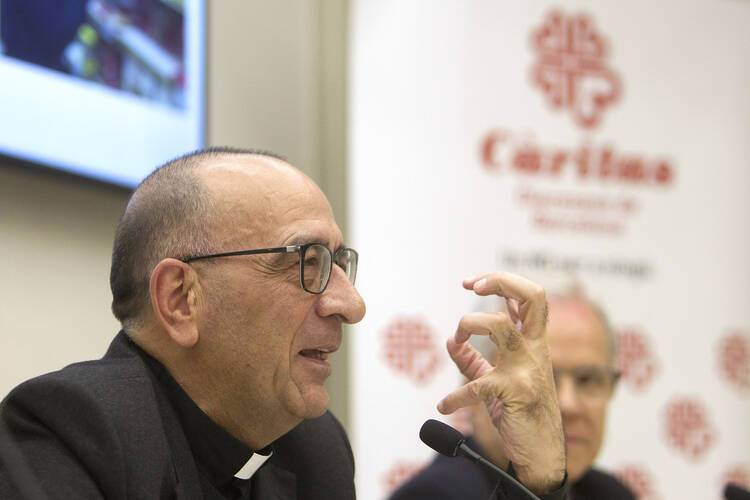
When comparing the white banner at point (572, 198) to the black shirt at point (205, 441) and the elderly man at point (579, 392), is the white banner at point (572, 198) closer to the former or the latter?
the elderly man at point (579, 392)

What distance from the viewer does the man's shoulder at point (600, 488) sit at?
274cm

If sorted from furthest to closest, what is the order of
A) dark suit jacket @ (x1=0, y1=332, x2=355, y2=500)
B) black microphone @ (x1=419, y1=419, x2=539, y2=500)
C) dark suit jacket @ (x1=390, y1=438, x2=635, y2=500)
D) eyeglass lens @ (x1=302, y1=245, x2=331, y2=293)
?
dark suit jacket @ (x1=390, y1=438, x2=635, y2=500) < eyeglass lens @ (x1=302, y1=245, x2=331, y2=293) < black microphone @ (x1=419, y1=419, x2=539, y2=500) < dark suit jacket @ (x1=0, y1=332, x2=355, y2=500)

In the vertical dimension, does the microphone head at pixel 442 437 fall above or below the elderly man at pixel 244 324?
below

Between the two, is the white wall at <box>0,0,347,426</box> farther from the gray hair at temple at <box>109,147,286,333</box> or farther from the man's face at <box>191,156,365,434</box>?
the man's face at <box>191,156,365,434</box>

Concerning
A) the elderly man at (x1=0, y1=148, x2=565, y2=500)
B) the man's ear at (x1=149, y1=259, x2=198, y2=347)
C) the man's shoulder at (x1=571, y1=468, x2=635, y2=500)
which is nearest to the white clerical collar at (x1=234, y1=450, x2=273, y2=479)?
the elderly man at (x1=0, y1=148, x2=565, y2=500)

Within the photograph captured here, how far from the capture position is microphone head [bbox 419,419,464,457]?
165 centimetres

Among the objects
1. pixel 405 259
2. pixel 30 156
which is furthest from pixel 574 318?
pixel 30 156

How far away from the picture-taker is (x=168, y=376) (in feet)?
A: 5.64

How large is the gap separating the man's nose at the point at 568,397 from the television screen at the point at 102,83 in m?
1.36

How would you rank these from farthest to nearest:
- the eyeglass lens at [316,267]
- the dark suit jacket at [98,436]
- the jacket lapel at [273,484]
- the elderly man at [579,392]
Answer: the elderly man at [579,392] → the jacket lapel at [273,484] → the eyeglass lens at [316,267] → the dark suit jacket at [98,436]

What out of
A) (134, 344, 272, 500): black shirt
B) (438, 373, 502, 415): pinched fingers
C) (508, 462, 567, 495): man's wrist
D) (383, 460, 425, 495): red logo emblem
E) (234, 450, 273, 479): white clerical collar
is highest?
(438, 373, 502, 415): pinched fingers

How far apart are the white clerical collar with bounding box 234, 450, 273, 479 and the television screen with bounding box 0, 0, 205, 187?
3.59ft

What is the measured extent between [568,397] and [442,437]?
3.72 feet

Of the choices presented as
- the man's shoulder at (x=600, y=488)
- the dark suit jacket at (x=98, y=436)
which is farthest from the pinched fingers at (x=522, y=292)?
the man's shoulder at (x=600, y=488)
